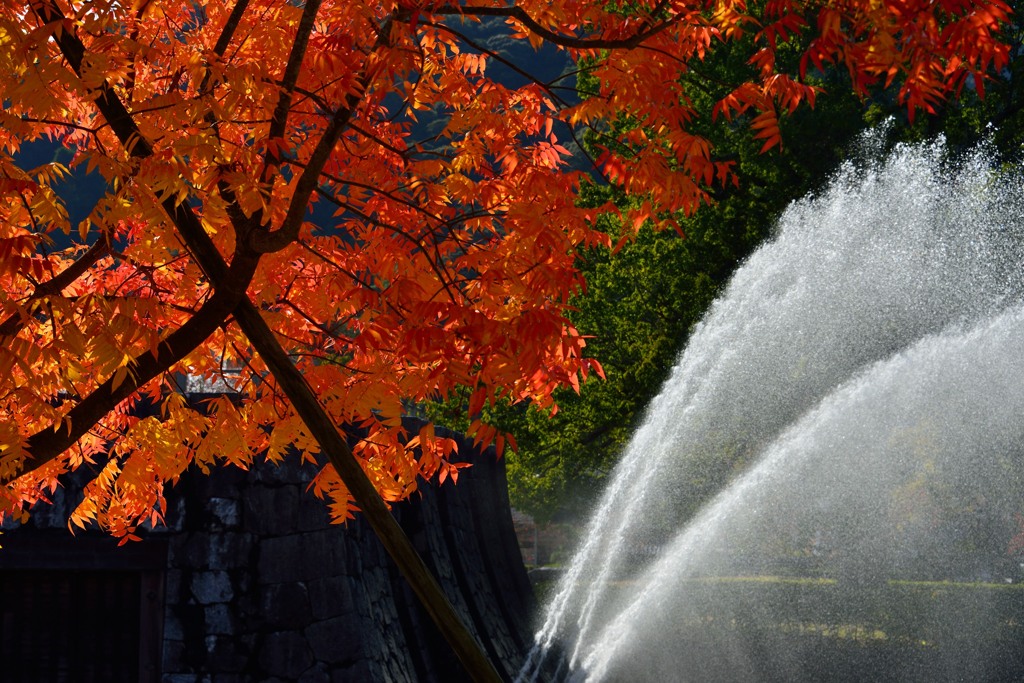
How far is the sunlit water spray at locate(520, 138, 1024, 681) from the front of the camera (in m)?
14.7

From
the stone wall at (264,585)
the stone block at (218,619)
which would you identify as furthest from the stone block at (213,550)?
the stone block at (218,619)

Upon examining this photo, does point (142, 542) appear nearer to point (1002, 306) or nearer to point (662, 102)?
point (662, 102)

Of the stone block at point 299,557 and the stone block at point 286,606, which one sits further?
the stone block at point 299,557

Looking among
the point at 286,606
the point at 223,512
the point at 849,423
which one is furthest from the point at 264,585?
the point at 849,423

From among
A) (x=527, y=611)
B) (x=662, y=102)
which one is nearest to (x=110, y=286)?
(x=662, y=102)

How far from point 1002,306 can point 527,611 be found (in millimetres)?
8418

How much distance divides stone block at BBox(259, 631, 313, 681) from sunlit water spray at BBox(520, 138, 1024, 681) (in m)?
6.40

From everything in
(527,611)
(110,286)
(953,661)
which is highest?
(110,286)

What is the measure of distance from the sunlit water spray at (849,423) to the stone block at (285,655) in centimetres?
640

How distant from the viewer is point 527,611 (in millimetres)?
12031

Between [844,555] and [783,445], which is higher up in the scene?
[783,445]

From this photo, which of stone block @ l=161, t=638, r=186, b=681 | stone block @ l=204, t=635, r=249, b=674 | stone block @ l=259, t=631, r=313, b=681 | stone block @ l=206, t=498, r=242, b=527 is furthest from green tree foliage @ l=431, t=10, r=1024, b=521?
stone block @ l=161, t=638, r=186, b=681

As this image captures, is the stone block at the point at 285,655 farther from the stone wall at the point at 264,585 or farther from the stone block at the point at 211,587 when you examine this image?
the stone block at the point at 211,587

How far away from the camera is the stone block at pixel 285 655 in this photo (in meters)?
7.47
